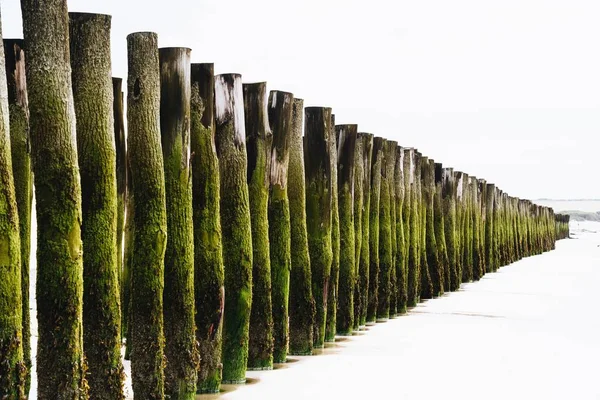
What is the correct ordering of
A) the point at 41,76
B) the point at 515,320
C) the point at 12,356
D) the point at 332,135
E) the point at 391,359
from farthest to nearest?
1. the point at 515,320
2. the point at 332,135
3. the point at 391,359
4. the point at 41,76
5. the point at 12,356

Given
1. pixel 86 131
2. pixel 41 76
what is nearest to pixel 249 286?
pixel 86 131

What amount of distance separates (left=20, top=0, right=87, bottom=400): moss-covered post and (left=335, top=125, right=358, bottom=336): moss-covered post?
4293 mm

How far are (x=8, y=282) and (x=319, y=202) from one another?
416 cm

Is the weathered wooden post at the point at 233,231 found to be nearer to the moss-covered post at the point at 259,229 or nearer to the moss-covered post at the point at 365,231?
the moss-covered post at the point at 259,229

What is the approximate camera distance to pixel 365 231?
30.3 ft

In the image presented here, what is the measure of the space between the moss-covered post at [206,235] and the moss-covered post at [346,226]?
2.82 metres

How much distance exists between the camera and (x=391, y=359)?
7.17 metres

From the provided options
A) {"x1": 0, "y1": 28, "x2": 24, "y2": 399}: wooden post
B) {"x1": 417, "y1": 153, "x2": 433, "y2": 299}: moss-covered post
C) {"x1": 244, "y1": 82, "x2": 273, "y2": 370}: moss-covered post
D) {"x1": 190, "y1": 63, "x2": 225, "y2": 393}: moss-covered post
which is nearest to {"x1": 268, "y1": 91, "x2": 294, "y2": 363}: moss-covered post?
{"x1": 244, "y1": 82, "x2": 273, "y2": 370}: moss-covered post

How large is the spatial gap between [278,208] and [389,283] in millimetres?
3323

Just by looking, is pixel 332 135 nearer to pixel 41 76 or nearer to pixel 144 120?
pixel 144 120

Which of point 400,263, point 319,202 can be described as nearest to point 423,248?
point 400,263

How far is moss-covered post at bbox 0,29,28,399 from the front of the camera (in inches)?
152

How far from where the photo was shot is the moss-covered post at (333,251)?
7.86 m

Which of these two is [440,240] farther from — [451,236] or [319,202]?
[319,202]
